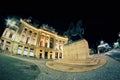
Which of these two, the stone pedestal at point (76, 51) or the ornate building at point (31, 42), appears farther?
the stone pedestal at point (76, 51)

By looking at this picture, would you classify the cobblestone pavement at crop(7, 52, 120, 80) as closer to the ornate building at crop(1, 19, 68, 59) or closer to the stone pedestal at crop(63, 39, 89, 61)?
the ornate building at crop(1, 19, 68, 59)

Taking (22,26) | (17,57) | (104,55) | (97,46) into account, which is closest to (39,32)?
(22,26)

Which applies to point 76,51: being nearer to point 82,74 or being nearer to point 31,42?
point 82,74

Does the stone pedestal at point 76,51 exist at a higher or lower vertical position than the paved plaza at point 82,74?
higher

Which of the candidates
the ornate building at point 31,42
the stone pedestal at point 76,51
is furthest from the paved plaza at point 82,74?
the stone pedestal at point 76,51

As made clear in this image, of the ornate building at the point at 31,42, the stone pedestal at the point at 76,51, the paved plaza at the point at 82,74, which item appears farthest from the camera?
the stone pedestal at the point at 76,51

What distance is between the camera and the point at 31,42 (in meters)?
3.04

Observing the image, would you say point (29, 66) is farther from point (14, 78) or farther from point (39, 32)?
point (39, 32)

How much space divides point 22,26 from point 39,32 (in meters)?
0.64

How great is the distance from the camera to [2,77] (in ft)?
10.1

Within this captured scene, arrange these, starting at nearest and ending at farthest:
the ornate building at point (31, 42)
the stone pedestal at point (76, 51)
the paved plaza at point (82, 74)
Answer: the ornate building at point (31, 42), the paved plaza at point (82, 74), the stone pedestal at point (76, 51)

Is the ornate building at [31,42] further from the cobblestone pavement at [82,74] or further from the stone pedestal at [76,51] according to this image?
the cobblestone pavement at [82,74]

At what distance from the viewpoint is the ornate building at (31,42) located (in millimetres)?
2664

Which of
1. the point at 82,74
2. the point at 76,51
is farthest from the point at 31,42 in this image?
the point at 82,74
